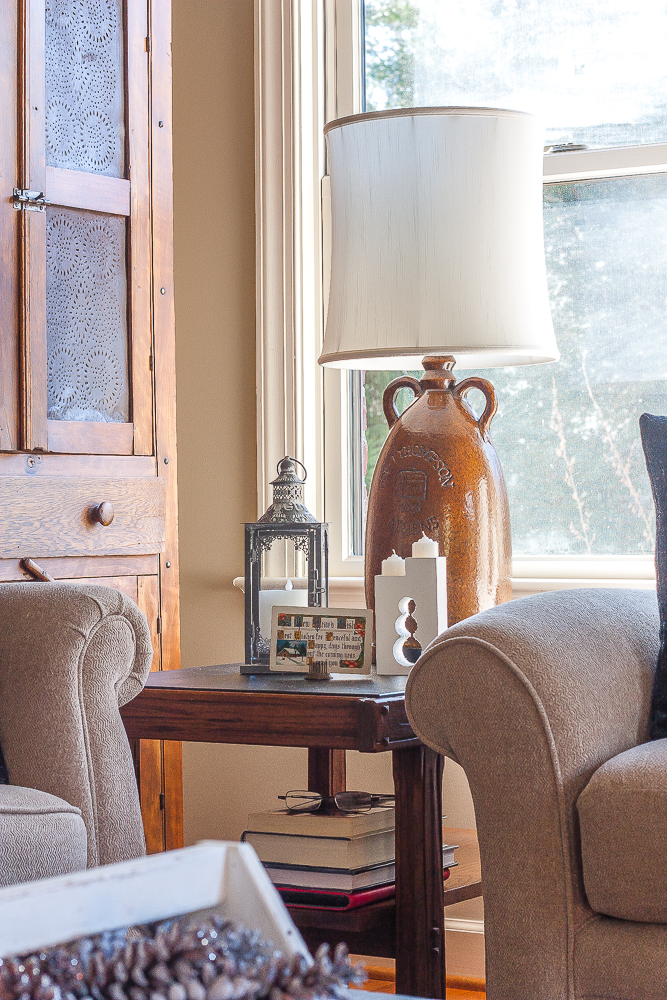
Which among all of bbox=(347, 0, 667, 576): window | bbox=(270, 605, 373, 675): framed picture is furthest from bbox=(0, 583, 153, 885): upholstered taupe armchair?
bbox=(347, 0, 667, 576): window

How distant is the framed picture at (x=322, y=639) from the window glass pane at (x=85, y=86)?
1009mm

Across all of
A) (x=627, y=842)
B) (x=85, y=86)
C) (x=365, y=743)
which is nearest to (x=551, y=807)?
(x=627, y=842)

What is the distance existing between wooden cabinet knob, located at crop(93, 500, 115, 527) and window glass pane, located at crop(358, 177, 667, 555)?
2.72 feet

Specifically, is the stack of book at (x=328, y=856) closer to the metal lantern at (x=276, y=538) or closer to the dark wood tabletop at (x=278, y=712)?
the dark wood tabletop at (x=278, y=712)

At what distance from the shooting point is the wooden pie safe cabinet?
85.0 inches

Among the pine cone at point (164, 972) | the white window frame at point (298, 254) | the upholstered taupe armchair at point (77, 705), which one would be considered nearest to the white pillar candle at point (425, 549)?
the upholstered taupe armchair at point (77, 705)

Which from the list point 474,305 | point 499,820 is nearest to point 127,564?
point 474,305

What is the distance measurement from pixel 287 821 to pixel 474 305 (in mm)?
841

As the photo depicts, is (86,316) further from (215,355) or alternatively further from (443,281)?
(443,281)

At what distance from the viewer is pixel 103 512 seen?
228 centimetres

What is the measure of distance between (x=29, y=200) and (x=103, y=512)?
1.90 ft

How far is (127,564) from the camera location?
236 centimetres

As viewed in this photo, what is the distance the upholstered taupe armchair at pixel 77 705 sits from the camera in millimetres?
1545

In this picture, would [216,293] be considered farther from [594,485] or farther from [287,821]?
[287,821]
